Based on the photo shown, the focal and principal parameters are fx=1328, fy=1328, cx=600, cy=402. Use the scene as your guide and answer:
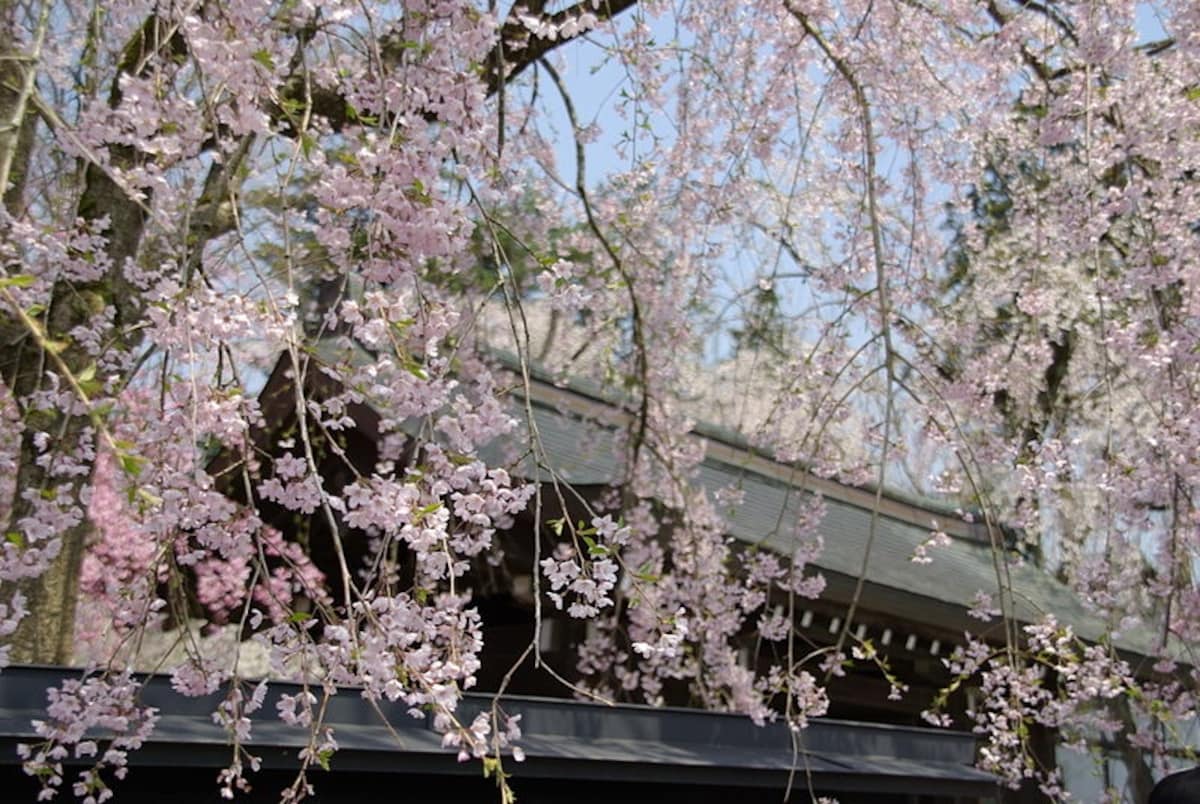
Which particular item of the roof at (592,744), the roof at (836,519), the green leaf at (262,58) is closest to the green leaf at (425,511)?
the roof at (592,744)

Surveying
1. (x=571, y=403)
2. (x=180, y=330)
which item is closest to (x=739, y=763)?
(x=180, y=330)

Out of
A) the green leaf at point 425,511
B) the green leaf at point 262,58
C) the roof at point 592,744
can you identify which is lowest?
the roof at point 592,744

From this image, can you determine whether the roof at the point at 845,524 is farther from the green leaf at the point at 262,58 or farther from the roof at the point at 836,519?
the green leaf at the point at 262,58

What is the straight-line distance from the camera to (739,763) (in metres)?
4.45

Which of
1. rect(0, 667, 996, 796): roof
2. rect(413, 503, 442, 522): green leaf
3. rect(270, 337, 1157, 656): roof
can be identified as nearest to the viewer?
rect(413, 503, 442, 522): green leaf

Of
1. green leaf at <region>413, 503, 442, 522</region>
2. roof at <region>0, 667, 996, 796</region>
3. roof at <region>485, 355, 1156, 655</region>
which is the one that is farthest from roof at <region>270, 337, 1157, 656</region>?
green leaf at <region>413, 503, 442, 522</region>

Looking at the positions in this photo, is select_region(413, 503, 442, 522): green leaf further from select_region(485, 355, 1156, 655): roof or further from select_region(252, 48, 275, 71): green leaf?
select_region(485, 355, 1156, 655): roof

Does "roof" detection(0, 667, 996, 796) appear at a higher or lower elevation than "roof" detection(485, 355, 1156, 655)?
lower

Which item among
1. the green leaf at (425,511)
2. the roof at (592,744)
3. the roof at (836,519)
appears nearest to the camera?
the green leaf at (425,511)

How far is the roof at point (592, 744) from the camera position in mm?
3275

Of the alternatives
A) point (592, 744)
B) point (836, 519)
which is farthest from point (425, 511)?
point (836, 519)

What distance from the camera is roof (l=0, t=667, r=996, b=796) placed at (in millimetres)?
3275

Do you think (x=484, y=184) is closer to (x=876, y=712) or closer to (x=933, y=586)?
(x=933, y=586)

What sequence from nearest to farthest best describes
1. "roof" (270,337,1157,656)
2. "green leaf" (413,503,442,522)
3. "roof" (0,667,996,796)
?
"green leaf" (413,503,442,522), "roof" (0,667,996,796), "roof" (270,337,1157,656)
